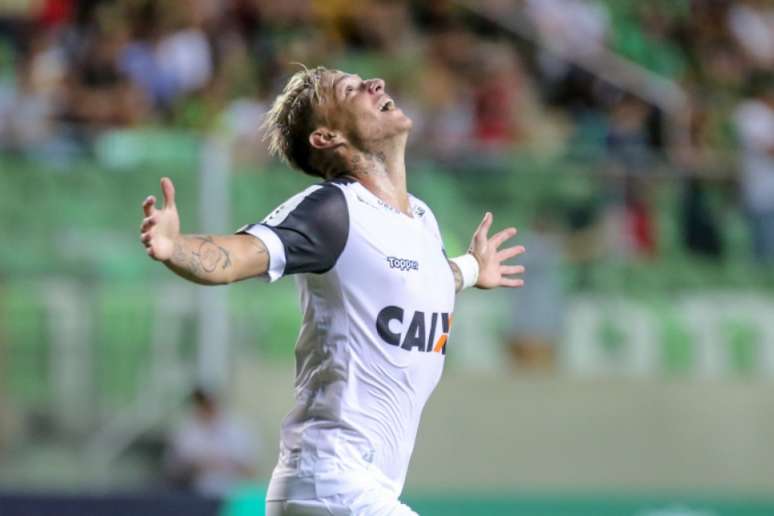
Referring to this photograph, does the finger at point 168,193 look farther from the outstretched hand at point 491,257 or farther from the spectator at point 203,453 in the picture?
the spectator at point 203,453

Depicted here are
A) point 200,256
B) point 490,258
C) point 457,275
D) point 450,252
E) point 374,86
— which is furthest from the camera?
point 450,252

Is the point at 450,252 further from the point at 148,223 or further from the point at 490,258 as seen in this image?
the point at 148,223

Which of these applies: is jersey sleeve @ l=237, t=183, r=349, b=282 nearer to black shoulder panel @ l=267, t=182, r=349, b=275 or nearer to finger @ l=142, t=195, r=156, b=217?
black shoulder panel @ l=267, t=182, r=349, b=275

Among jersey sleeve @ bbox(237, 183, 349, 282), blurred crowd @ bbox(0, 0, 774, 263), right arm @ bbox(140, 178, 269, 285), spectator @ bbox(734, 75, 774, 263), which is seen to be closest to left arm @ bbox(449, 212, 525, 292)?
jersey sleeve @ bbox(237, 183, 349, 282)

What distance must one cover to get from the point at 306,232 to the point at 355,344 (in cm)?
43

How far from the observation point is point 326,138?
5.49 metres

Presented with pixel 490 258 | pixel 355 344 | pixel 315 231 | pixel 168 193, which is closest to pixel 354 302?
pixel 355 344

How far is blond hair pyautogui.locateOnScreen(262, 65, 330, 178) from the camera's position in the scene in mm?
5527

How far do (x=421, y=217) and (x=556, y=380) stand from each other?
265 inches

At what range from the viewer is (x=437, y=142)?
11914 mm

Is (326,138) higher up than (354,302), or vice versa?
(326,138)

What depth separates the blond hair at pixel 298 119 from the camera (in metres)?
5.53

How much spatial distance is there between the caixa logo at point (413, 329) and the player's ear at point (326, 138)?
0.61 m

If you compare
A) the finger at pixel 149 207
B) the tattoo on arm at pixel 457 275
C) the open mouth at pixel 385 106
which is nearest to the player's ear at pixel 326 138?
the open mouth at pixel 385 106
